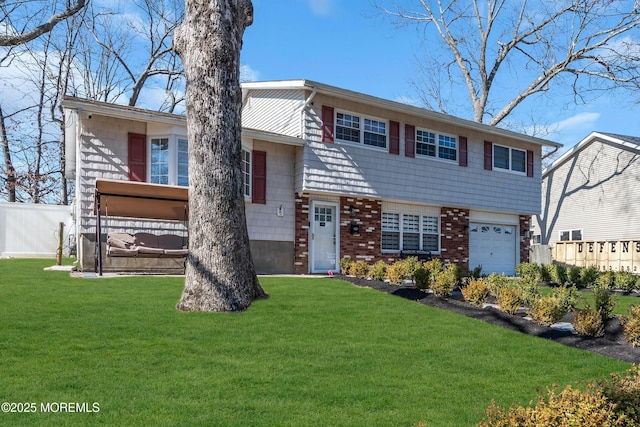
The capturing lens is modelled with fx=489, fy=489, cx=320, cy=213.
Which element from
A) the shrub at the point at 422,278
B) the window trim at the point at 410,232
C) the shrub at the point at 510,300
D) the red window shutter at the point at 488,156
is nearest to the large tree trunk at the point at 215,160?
the shrub at the point at 422,278

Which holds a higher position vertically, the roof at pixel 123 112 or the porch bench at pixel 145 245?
the roof at pixel 123 112

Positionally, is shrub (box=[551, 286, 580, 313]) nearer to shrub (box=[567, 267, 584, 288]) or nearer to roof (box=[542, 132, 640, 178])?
shrub (box=[567, 267, 584, 288])

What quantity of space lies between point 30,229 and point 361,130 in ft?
46.3

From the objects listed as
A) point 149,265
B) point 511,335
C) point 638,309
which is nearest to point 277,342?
point 511,335

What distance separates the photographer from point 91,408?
330 cm

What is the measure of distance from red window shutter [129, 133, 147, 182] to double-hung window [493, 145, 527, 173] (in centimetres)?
1276

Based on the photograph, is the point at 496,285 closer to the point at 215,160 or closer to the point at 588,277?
the point at 215,160

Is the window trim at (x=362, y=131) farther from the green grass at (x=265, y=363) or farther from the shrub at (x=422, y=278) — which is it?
the green grass at (x=265, y=363)

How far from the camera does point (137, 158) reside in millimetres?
12008

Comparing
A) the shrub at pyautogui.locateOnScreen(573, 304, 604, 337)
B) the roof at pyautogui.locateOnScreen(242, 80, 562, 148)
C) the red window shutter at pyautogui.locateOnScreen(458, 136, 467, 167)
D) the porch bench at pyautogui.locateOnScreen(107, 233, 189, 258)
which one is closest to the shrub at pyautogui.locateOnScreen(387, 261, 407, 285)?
the shrub at pyautogui.locateOnScreen(573, 304, 604, 337)

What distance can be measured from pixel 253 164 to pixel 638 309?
1004cm

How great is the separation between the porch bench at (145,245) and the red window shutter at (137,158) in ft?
4.68

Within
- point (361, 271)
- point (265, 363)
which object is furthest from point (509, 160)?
point (265, 363)

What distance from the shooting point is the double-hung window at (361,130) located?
14.8 meters
